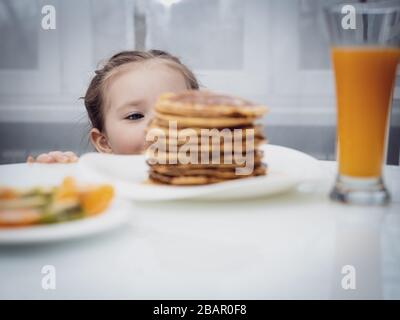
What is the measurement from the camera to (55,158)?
909mm

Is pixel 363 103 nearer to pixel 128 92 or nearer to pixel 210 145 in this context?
pixel 210 145

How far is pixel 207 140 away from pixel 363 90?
0.55 ft

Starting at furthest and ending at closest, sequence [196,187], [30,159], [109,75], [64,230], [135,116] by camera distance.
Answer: [109,75]
[135,116]
[30,159]
[196,187]
[64,230]

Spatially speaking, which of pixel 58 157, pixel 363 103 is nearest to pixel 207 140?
pixel 363 103

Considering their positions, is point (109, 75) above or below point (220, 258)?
above

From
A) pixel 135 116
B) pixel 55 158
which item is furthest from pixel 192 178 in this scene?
pixel 135 116

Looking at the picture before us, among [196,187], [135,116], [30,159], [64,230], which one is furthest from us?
[135,116]

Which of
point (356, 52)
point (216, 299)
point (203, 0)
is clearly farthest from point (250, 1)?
point (216, 299)

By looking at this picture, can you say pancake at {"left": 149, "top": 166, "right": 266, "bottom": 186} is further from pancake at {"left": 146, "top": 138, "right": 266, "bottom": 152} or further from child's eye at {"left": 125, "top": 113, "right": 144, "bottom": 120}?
child's eye at {"left": 125, "top": 113, "right": 144, "bottom": 120}

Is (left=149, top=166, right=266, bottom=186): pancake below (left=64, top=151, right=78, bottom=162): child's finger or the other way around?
the other way around

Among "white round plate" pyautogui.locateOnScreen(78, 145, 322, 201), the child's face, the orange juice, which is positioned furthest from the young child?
the orange juice

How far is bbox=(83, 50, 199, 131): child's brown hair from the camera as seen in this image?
3.76ft

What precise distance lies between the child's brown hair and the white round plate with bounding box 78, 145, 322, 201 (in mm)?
351

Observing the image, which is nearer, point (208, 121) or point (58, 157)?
point (208, 121)
